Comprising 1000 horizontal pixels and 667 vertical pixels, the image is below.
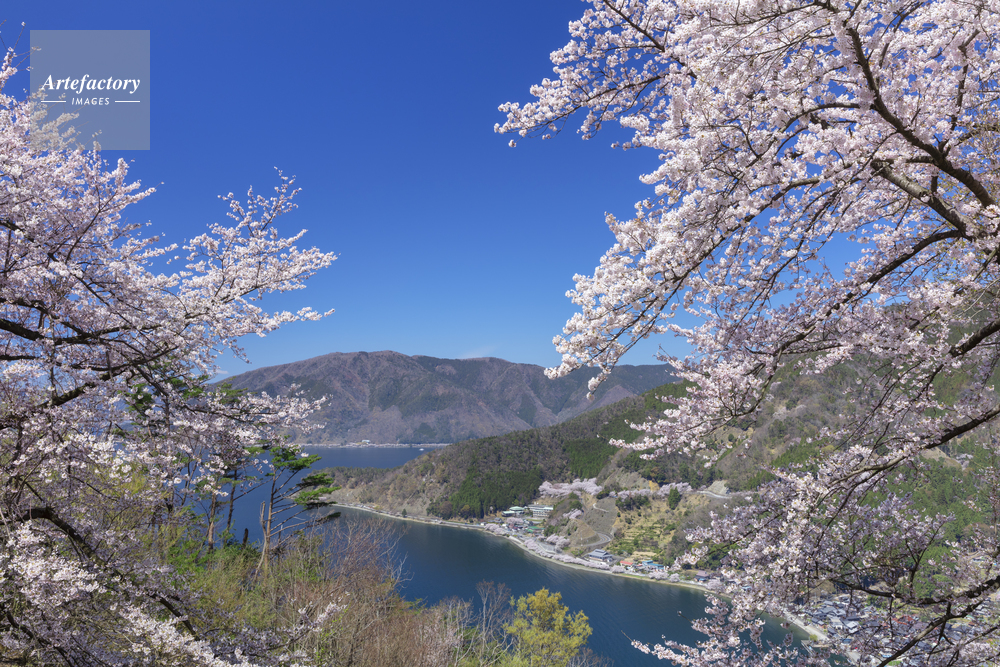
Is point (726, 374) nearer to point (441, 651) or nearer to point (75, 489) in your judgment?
point (75, 489)

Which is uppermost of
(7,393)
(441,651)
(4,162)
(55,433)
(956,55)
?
(4,162)

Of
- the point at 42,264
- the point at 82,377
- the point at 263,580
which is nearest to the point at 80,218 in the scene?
the point at 42,264

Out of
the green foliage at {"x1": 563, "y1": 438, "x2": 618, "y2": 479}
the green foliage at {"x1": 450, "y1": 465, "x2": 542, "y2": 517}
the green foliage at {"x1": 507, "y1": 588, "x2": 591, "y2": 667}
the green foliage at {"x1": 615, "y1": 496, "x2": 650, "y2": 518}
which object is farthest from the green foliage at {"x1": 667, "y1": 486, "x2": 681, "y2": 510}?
the green foliage at {"x1": 507, "y1": 588, "x2": 591, "y2": 667}

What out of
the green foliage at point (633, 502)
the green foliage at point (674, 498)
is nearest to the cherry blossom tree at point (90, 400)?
the green foliage at point (674, 498)

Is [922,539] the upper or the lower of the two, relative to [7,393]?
lower

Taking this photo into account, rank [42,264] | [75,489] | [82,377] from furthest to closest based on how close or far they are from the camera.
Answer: [75,489]
[82,377]
[42,264]

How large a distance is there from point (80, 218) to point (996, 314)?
544 centimetres

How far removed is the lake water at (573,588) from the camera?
2861cm

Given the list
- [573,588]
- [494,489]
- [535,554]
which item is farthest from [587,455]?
[573,588]

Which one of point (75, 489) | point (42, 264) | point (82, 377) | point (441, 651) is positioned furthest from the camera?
point (441, 651)

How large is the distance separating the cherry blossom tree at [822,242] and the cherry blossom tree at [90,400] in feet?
9.70

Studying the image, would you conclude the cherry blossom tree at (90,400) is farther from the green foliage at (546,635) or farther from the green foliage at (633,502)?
the green foliage at (633,502)

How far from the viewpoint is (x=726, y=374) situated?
7.82 feet

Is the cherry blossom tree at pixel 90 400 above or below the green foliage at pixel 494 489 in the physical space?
above
